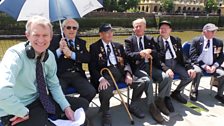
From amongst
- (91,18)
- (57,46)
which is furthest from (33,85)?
(91,18)

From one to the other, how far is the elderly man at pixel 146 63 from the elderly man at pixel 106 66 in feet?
0.56

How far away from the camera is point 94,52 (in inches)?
163

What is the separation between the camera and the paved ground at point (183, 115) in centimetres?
415

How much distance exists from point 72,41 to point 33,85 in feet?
4.59

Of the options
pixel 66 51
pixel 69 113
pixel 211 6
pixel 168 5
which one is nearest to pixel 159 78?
pixel 66 51

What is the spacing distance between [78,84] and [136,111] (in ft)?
3.13

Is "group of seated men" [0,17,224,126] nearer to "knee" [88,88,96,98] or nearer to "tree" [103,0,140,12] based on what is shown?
"knee" [88,88,96,98]

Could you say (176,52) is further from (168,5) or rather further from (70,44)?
(168,5)

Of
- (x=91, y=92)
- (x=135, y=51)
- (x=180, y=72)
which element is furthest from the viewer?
(x=180, y=72)

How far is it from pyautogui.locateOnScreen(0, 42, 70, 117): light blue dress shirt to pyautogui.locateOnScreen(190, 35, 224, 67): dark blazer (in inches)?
117

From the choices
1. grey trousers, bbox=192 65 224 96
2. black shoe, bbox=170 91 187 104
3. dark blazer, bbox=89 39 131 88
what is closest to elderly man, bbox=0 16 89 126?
dark blazer, bbox=89 39 131 88

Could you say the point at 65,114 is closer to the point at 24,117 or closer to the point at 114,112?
the point at 24,117

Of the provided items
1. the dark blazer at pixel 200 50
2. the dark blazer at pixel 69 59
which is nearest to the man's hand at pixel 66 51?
the dark blazer at pixel 69 59

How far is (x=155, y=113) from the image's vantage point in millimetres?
4246
